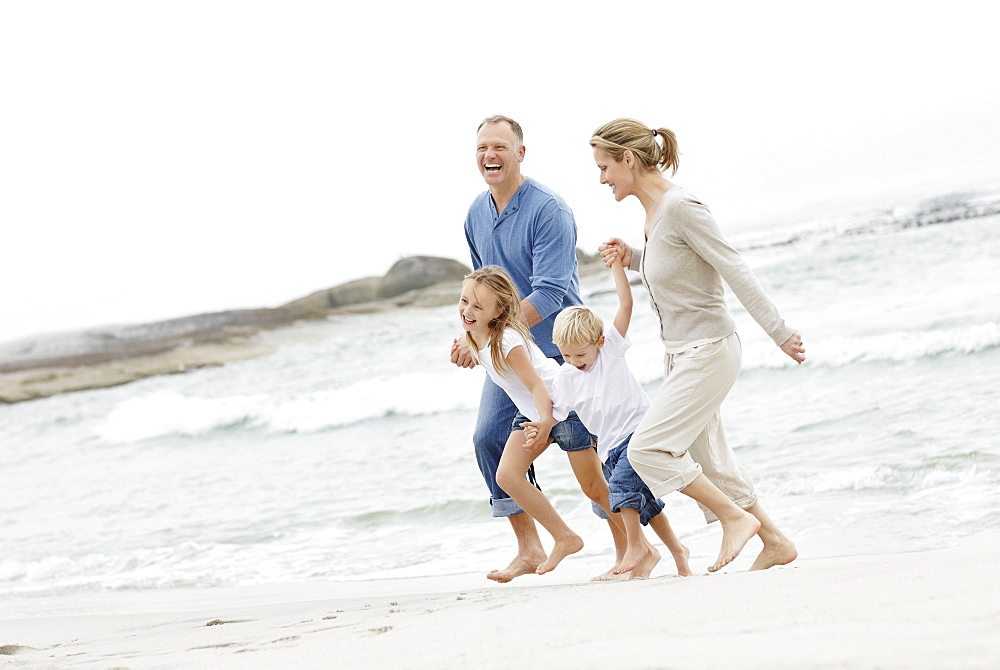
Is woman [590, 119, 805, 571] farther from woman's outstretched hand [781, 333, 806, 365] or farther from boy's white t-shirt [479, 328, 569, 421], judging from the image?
boy's white t-shirt [479, 328, 569, 421]

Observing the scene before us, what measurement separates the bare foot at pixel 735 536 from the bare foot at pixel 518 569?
0.91 metres

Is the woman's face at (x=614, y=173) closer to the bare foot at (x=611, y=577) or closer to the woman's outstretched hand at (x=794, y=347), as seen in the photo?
the woman's outstretched hand at (x=794, y=347)

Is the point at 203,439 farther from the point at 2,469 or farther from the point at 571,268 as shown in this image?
the point at 571,268

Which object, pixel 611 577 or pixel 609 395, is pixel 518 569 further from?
pixel 609 395

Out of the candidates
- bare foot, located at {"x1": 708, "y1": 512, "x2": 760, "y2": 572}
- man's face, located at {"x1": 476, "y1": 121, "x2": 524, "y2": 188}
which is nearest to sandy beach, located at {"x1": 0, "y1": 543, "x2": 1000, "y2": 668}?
bare foot, located at {"x1": 708, "y1": 512, "x2": 760, "y2": 572}

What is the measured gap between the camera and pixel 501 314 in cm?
345

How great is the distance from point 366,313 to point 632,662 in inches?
698

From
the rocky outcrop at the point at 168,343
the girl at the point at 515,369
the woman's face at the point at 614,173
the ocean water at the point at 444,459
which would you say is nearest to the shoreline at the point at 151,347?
the rocky outcrop at the point at 168,343

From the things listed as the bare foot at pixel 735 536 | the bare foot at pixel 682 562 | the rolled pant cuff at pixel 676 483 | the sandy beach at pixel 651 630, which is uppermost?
the rolled pant cuff at pixel 676 483

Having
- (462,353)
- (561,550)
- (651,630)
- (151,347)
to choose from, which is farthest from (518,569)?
(151,347)

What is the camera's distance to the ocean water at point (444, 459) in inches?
188

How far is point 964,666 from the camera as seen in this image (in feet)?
5.10

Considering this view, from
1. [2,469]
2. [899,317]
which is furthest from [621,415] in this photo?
[2,469]

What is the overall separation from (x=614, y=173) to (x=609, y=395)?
2.54 feet
